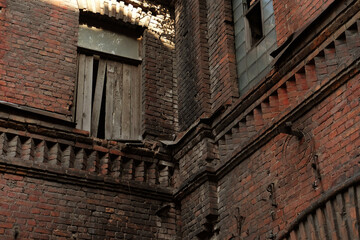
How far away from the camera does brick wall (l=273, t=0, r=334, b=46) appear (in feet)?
22.7

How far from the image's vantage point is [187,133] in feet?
27.9

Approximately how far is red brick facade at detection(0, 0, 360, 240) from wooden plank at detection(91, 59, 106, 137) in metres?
0.52

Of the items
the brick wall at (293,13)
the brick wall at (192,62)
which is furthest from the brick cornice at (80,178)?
the brick wall at (293,13)

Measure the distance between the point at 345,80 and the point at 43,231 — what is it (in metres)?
4.20

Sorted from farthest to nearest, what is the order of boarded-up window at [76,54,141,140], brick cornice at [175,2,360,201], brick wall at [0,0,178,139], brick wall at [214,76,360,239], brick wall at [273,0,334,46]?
1. boarded-up window at [76,54,141,140]
2. brick wall at [0,0,178,139]
3. brick wall at [273,0,334,46]
4. brick cornice at [175,2,360,201]
5. brick wall at [214,76,360,239]

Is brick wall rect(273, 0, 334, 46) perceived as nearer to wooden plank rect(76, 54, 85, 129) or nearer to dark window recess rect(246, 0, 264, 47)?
dark window recess rect(246, 0, 264, 47)

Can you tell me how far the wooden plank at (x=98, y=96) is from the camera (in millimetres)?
9047

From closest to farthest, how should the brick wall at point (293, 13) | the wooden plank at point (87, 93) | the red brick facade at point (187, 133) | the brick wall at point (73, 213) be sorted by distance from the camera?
the red brick facade at point (187, 133)
the brick wall at point (293, 13)
the brick wall at point (73, 213)
the wooden plank at point (87, 93)

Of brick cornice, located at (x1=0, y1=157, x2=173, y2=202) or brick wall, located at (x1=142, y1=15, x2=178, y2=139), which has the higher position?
brick wall, located at (x1=142, y1=15, x2=178, y2=139)

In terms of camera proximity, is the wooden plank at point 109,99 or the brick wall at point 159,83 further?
the brick wall at point 159,83

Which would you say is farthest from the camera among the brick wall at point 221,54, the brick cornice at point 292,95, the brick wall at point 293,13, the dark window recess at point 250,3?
the dark window recess at point 250,3

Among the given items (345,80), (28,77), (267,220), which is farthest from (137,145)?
(345,80)

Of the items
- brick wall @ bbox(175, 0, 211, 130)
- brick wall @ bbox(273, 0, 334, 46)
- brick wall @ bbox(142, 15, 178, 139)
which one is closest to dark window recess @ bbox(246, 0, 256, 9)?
brick wall @ bbox(175, 0, 211, 130)

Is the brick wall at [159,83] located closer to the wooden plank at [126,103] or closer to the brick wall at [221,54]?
the wooden plank at [126,103]
